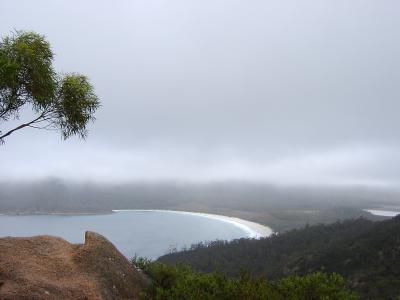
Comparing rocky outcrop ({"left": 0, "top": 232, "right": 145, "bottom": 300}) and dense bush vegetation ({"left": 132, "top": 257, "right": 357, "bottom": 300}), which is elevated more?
rocky outcrop ({"left": 0, "top": 232, "right": 145, "bottom": 300})

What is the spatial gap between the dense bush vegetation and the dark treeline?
3328cm

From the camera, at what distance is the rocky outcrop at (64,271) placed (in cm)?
1057

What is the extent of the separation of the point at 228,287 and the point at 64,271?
466cm

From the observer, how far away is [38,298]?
10.2 meters

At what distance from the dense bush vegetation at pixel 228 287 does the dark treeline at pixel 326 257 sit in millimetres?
33284

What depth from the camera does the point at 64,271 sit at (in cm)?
1202

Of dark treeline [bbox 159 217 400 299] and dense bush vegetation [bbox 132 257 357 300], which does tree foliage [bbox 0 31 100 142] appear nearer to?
dense bush vegetation [bbox 132 257 357 300]

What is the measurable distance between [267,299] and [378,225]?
155882 millimetres

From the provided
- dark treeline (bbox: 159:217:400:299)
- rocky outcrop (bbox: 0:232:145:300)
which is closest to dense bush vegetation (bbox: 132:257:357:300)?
rocky outcrop (bbox: 0:232:145:300)

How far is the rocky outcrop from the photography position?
10570 millimetres

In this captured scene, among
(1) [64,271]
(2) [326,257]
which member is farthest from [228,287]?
(2) [326,257]

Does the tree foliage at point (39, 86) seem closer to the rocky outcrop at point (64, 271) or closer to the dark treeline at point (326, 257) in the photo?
the rocky outcrop at point (64, 271)

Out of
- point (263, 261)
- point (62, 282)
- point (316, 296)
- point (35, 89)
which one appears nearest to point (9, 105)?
point (35, 89)

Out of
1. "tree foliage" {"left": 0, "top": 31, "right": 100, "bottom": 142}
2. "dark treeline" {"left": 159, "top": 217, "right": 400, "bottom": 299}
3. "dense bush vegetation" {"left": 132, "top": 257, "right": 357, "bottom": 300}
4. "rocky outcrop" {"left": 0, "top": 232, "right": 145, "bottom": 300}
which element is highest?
"tree foliage" {"left": 0, "top": 31, "right": 100, "bottom": 142}
